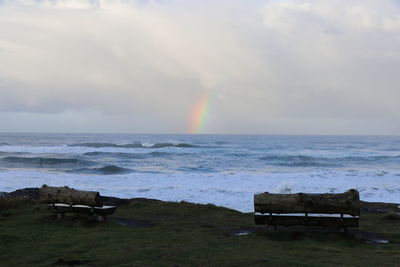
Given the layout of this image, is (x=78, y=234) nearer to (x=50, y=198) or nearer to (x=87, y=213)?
(x=87, y=213)

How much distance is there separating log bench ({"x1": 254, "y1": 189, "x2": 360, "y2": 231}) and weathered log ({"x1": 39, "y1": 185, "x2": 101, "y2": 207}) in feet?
14.4

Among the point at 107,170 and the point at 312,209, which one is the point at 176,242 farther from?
the point at 107,170

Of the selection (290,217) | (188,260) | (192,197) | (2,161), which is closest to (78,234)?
(188,260)

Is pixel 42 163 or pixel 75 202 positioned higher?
pixel 75 202

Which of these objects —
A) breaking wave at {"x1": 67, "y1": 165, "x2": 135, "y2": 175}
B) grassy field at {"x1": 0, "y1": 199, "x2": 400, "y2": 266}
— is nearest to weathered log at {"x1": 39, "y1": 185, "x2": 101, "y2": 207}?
grassy field at {"x1": 0, "y1": 199, "x2": 400, "y2": 266}

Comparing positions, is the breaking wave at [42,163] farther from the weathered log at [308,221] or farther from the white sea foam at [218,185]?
the weathered log at [308,221]

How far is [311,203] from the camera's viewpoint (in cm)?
927

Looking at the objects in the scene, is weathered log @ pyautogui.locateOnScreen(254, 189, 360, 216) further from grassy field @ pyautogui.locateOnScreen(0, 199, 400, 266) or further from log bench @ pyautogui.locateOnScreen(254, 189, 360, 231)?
grassy field @ pyautogui.locateOnScreen(0, 199, 400, 266)

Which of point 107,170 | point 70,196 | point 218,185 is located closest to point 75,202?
point 70,196

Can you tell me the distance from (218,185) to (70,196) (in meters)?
13.7

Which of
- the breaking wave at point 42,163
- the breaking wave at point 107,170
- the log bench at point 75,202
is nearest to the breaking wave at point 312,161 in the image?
the breaking wave at point 107,170

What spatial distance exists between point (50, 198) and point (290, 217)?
21.8 feet

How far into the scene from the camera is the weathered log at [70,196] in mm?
10906

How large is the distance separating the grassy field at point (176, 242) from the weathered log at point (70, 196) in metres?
0.50
